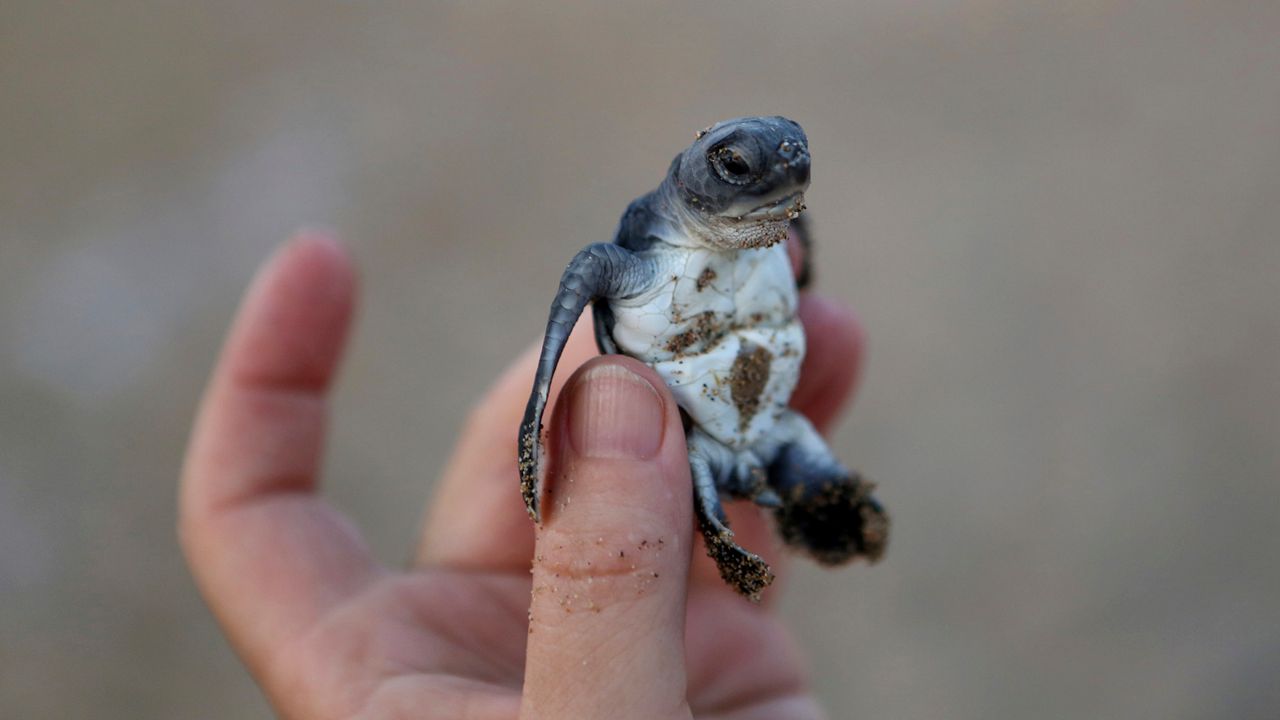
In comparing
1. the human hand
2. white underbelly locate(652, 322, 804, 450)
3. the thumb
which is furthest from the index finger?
white underbelly locate(652, 322, 804, 450)

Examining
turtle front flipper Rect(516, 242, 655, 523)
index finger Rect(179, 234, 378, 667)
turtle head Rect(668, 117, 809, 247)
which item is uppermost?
A: turtle head Rect(668, 117, 809, 247)

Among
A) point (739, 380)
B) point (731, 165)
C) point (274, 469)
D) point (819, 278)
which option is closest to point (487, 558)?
point (274, 469)

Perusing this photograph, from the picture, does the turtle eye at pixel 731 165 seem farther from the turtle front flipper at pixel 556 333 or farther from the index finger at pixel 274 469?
the index finger at pixel 274 469

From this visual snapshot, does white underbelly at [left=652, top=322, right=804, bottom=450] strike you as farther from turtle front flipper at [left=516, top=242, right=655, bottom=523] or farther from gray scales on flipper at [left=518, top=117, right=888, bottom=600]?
turtle front flipper at [left=516, top=242, right=655, bottom=523]

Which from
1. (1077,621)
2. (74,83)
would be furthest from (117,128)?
(1077,621)

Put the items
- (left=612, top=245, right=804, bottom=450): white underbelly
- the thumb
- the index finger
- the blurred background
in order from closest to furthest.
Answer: the thumb
(left=612, top=245, right=804, bottom=450): white underbelly
the index finger
the blurred background

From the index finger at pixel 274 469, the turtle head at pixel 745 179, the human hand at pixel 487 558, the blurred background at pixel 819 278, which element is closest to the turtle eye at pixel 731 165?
the turtle head at pixel 745 179
